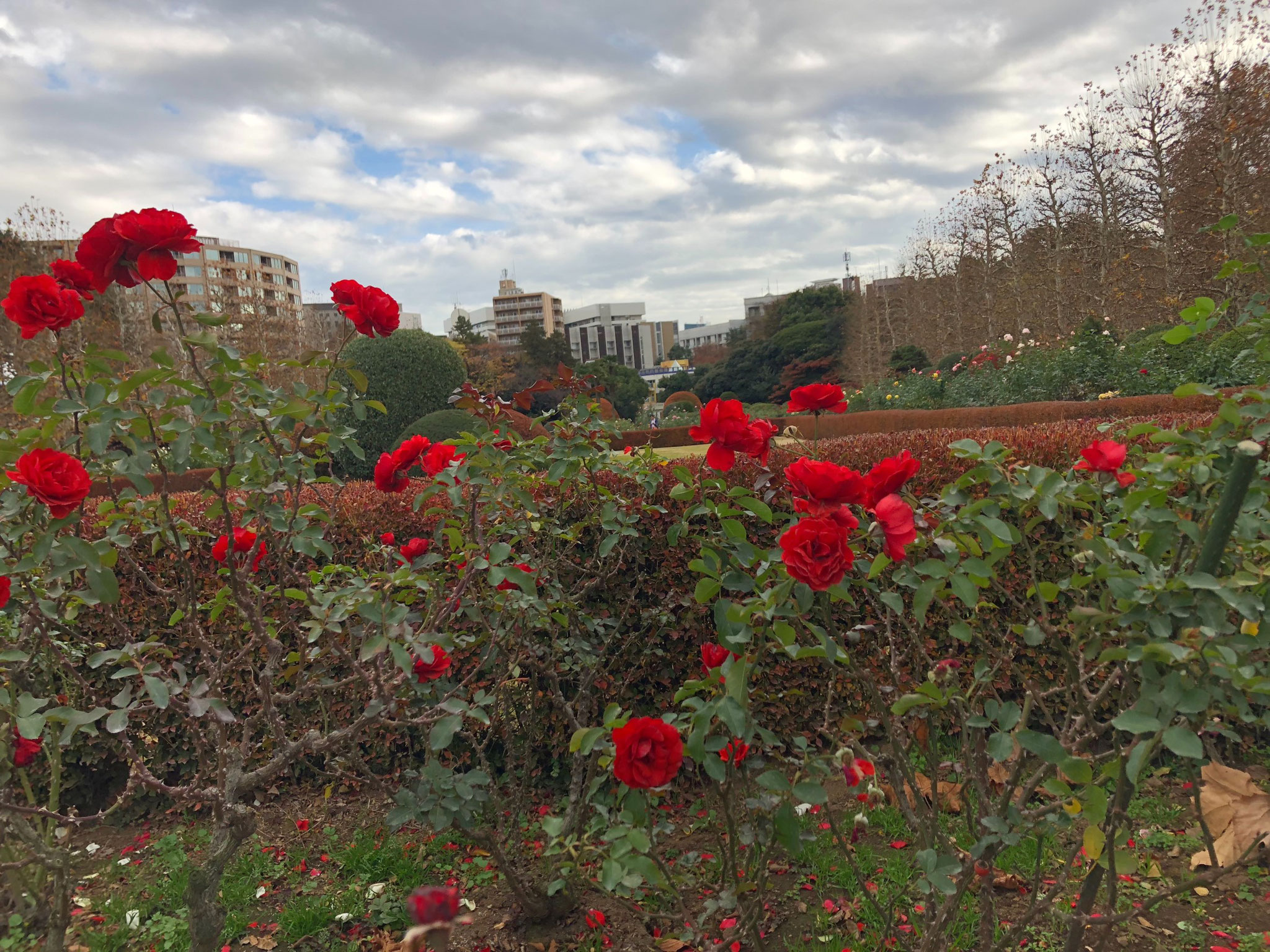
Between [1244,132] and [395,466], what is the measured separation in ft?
60.2

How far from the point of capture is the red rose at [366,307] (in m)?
1.84

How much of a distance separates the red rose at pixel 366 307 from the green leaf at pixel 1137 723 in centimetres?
167

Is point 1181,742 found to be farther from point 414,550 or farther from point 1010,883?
point 414,550

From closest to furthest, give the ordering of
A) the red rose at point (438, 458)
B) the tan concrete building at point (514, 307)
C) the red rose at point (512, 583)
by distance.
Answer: the red rose at point (512, 583), the red rose at point (438, 458), the tan concrete building at point (514, 307)

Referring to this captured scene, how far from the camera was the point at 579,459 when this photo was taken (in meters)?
2.21

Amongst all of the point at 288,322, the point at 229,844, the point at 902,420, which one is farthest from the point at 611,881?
the point at 288,322

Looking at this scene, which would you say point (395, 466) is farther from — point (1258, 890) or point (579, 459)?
point (1258, 890)

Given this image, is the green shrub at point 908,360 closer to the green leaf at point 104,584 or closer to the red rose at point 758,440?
the red rose at point 758,440

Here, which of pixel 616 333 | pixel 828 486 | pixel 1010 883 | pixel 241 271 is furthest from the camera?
pixel 616 333

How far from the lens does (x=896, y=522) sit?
1.26 meters

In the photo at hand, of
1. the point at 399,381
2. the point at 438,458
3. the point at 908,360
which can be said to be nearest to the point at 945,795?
the point at 438,458

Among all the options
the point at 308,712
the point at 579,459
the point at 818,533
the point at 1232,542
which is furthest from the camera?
the point at 308,712

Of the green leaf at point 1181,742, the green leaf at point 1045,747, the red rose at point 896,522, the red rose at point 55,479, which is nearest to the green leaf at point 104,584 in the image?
the red rose at point 55,479

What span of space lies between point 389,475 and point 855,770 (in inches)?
52.7
